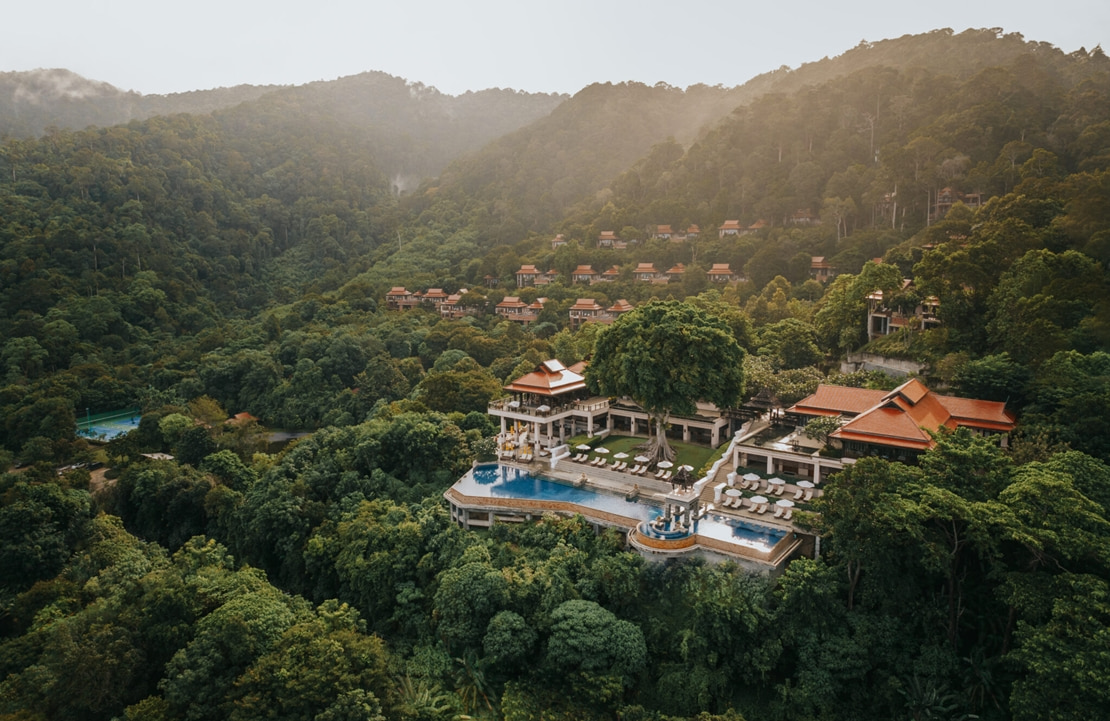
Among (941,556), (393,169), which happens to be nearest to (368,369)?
(941,556)

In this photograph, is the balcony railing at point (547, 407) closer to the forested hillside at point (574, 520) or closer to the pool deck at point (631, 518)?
the forested hillside at point (574, 520)

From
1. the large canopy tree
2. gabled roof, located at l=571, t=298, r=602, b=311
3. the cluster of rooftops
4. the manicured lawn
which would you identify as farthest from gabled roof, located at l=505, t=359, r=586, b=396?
gabled roof, located at l=571, t=298, r=602, b=311

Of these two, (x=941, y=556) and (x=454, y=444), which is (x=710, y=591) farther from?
(x=454, y=444)

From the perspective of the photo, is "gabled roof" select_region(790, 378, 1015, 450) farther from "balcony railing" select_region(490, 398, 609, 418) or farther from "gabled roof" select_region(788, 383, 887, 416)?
"balcony railing" select_region(490, 398, 609, 418)

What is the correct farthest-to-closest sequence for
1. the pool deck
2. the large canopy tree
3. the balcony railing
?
1. the balcony railing
2. the large canopy tree
3. the pool deck

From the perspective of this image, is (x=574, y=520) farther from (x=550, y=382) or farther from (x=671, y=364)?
(x=550, y=382)

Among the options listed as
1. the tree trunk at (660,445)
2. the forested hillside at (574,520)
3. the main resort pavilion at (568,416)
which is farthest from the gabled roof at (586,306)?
the tree trunk at (660,445)
